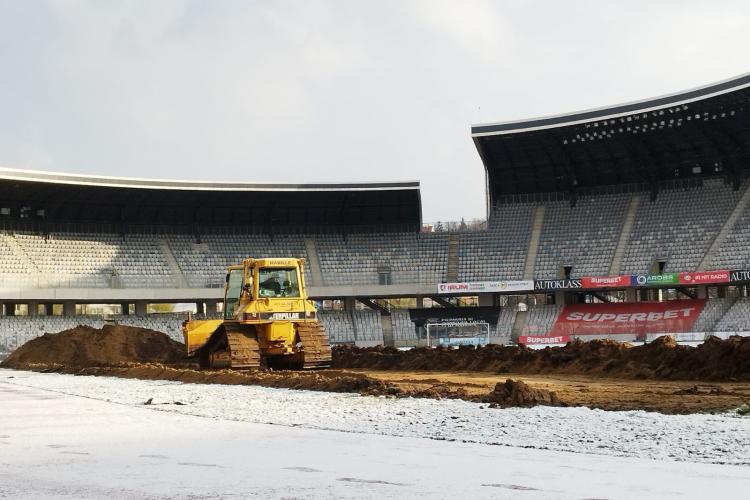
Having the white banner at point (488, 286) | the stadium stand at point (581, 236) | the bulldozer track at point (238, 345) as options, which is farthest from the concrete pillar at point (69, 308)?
the bulldozer track at point (238, 345)

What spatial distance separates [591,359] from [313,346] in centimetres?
892

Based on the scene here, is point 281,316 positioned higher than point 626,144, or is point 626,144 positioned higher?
point 626,144

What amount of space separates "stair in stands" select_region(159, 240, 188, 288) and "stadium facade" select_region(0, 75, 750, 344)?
0.41ft

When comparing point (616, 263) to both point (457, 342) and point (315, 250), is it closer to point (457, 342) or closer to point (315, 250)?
point (457, 342)

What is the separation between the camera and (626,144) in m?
60.2

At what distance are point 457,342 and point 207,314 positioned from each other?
19047mm

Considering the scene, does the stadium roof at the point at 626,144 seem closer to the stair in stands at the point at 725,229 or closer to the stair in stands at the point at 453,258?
the stair in stands at the point at 725,229

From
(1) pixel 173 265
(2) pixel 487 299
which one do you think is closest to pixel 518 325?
(2) pixel 487 299

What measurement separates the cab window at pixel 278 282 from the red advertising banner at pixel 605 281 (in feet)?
109

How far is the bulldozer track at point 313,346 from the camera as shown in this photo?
1127 inches

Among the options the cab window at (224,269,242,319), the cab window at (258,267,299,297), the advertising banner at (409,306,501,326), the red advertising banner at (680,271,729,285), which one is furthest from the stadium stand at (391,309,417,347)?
the cab window at (258,267,299,297)

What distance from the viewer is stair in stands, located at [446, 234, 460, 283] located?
62.9m

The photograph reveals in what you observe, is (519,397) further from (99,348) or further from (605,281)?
(605,281)

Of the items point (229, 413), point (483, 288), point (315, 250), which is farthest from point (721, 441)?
point (315, 250)
